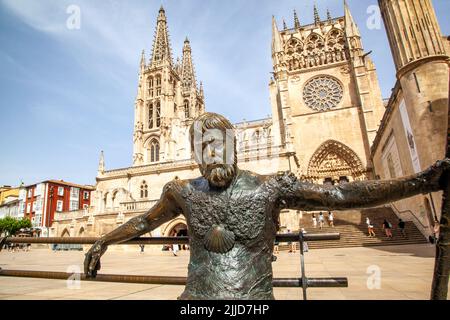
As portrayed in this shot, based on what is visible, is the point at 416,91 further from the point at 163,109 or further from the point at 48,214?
Answer: the point at 48,214

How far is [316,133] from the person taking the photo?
30.1m

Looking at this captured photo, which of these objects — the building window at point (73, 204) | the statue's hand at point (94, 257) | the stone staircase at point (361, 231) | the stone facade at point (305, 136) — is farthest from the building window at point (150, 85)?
the statue's hand at point (94, 257)

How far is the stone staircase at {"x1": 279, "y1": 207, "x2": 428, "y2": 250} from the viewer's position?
14.6 metres

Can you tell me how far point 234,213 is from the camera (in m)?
1.19

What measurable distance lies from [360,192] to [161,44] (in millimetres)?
56996

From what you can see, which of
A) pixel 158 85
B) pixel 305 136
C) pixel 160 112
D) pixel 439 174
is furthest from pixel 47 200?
pixel 439 174

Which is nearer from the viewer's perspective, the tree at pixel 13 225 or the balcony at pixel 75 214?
the balcony at pixel 75 214

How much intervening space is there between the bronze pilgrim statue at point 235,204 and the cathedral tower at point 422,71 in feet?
37.7

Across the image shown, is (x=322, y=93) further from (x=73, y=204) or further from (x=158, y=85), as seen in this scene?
(x=73, y=204)

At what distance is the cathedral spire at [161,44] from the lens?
4948 centimetres

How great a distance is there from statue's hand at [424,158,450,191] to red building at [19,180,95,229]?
4592 centimetres

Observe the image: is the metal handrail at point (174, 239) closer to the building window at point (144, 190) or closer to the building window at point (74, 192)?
the building window at point (144, 190)

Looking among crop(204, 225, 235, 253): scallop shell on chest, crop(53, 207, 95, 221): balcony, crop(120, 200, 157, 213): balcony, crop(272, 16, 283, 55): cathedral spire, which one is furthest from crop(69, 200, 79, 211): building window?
crop(204, 225, 235, 253): scallop shell on chest

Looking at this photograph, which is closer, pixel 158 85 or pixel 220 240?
pixel 220 240
